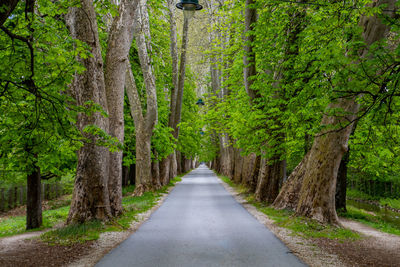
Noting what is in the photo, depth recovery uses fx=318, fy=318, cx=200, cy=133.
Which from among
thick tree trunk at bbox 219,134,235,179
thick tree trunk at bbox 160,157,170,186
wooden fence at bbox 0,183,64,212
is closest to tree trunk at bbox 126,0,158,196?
thick tree trunk at bbox 160,157,170,186

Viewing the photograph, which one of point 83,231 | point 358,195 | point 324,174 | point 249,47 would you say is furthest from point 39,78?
point 358,195

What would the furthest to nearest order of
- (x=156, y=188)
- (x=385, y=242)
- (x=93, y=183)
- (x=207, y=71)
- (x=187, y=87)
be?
(x=207, y=71)
(x=187, y=87)
(x=156, y=188)
(x=93, y=183)
(x=385, y=242)

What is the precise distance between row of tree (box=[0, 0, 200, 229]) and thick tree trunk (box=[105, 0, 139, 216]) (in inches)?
1.2

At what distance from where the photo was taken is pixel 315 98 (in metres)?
6.41

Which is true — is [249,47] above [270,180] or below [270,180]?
above

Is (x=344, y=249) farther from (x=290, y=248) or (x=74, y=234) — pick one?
(x=74, y=234)

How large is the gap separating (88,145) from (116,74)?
2.85m

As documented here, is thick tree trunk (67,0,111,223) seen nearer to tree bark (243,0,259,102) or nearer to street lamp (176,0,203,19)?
street lamp (176,0,203,19)

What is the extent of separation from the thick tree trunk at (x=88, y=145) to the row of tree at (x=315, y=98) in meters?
5.10

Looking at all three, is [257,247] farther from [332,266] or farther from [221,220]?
[221,220]

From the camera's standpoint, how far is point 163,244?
7172mm

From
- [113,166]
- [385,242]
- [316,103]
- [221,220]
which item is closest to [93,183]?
[113,166]

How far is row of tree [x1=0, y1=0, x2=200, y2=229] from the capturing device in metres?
5.19

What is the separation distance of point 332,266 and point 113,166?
7489 mm
